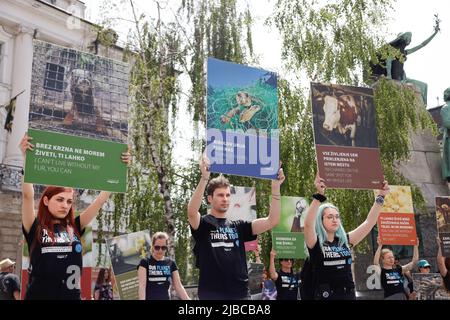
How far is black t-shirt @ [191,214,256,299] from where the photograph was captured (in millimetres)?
5301

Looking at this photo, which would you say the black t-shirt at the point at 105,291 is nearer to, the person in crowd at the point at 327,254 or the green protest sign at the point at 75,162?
the green protest sign at the point at 75,162

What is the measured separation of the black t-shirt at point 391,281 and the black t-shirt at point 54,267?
15.1ft

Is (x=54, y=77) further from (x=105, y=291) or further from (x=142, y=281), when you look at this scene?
(x=105, y=291)

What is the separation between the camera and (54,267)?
509 cm

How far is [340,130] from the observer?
7.79m

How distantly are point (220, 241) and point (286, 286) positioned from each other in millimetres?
3273

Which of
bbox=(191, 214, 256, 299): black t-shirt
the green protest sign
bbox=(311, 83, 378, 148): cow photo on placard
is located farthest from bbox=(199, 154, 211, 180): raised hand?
bbox=(311, 83, 378, 148): cow photo on placard

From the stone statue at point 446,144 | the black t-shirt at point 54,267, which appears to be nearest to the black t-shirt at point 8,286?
the black t-shirt at point 54,267

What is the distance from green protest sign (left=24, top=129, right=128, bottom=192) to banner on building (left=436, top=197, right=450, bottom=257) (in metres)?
5.31

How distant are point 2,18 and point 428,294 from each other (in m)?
18.3

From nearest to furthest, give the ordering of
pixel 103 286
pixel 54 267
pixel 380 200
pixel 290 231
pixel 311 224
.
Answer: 1. pixel 54 267
2. pixel 311 224
3. pixel 380 200
4. pixel 290 231
5. pixel 103 286

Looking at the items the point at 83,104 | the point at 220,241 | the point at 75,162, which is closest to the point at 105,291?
the point at 83,104

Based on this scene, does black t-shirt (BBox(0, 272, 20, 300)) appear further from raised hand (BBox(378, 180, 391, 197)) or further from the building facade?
the building facade

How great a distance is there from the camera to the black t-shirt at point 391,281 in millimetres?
8414
